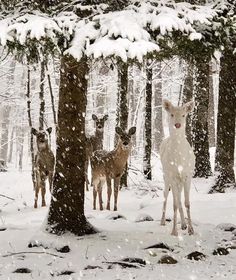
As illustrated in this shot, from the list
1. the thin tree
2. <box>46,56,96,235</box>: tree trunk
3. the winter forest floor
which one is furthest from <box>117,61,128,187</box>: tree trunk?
<box>46,56,96,235</box>: tree trunk

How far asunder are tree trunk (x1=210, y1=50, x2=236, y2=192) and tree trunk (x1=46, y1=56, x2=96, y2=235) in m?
5.35

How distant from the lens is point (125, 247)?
7289 millimetres

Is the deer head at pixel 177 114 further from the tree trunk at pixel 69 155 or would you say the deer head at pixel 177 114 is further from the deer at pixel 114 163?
the deer at pixel 114 163

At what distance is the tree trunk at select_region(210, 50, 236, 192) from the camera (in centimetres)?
1215

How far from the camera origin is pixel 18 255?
6844mm

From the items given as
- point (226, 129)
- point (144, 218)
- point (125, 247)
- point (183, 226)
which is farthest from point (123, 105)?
point (125, 247)

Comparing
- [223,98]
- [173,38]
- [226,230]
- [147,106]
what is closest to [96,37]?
[173,38]

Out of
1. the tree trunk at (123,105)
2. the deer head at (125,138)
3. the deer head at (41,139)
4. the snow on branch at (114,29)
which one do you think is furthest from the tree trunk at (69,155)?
the tree trunk at (123,105)

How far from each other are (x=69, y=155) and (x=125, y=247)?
169cm

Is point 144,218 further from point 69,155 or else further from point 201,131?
point 201,131

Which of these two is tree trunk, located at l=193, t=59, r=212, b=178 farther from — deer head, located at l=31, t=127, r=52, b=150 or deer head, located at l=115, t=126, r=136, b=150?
Answer: deer head, located at l=31, t=127, r=52, b=150

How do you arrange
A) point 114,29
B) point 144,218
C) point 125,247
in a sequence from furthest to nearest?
point 144,218
point 125,247
point 114,29

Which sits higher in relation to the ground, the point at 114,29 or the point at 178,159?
the point at 114,29

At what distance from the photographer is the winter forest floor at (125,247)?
6270 millimetres
